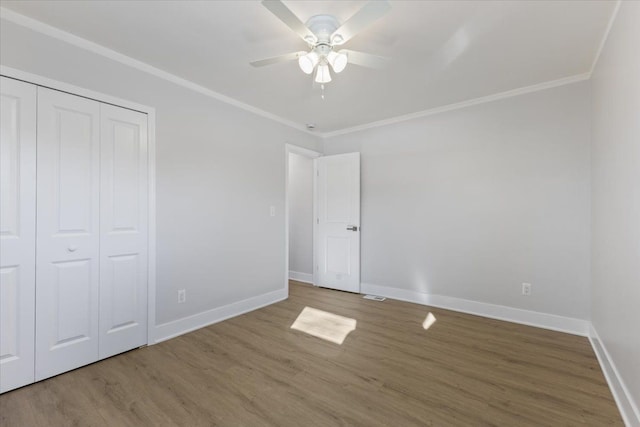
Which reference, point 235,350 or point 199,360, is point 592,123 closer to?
point 235,350

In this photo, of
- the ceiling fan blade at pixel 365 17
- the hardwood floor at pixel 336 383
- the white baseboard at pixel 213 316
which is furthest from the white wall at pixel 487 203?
the ceiling fan blade at pixel 365 17

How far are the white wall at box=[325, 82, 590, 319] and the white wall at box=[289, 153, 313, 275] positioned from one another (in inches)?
41.6

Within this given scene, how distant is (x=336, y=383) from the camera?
207cm

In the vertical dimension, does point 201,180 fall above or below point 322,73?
below

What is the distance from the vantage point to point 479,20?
6.61ft

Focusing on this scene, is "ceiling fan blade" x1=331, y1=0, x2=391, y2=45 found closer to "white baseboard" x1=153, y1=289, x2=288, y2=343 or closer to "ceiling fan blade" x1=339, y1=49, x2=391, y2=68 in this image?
"ceiling fan blade" x1=339, y1=49, x2=391, y2=68

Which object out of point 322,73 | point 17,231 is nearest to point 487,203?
point 322,73

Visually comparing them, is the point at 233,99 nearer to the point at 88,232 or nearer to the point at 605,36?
the point at 88,232

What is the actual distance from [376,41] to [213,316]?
3050mm

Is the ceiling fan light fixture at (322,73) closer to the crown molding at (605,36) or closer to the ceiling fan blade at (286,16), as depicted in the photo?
the ceiling fan blade at (286,16)

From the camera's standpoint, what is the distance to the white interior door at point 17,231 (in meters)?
1.93

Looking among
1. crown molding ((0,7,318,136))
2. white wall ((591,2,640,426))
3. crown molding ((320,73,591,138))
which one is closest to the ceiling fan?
crown molding ((0,7,318,136))

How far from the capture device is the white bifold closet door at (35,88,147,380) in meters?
2.11

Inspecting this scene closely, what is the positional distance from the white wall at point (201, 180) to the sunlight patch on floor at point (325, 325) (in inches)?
30.0
